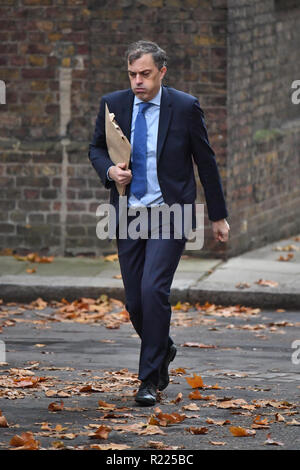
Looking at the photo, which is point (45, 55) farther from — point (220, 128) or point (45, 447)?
point (45, 447)

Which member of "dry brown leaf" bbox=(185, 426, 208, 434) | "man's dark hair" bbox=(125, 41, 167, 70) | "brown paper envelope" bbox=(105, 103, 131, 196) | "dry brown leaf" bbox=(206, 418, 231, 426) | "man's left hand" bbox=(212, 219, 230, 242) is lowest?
"dry brown leaf" bbox=(206, 418, 231, 426)

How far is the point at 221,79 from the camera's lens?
40.5 feet

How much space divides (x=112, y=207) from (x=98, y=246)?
18.3 ft

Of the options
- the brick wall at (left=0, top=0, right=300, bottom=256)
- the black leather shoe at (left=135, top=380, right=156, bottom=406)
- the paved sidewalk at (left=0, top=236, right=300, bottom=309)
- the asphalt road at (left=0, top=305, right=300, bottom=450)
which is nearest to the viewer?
the asphalt road at (left=0, top=305, right=300, bottom=450)

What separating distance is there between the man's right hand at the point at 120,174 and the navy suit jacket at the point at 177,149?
90 millimetres

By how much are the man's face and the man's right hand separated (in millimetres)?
419

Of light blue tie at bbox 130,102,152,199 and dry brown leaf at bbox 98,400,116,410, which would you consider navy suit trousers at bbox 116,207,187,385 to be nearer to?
light blue tie at bbox 130,102,152,199

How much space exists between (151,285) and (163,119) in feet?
3.13

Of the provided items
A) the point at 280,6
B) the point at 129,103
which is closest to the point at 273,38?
the point at 280,6

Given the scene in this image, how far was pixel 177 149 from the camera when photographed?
23.4 ft

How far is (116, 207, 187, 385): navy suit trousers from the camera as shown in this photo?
23.0ft

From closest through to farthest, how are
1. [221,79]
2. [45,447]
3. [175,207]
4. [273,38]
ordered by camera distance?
[45,447] < [175,207] < [221,79] < [273,38]

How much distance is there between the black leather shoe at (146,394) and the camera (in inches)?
273

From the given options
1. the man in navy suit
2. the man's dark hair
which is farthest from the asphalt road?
the man's dark hair
